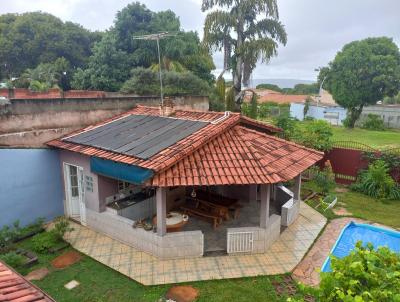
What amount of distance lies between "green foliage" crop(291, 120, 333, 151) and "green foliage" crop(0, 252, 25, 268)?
15.6 meters

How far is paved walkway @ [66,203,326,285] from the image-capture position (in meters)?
9.27

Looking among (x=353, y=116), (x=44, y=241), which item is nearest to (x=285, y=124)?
(x=44, y=241)

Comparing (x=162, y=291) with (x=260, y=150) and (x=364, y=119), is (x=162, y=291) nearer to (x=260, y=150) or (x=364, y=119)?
(x=260, y=150)

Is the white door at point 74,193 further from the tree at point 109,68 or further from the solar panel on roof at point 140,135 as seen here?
the tree at point 109,68

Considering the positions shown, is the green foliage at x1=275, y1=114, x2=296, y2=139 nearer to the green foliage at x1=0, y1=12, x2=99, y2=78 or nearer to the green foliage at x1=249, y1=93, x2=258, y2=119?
the green foliage at x1=249, y1=93, x2=258, y2=119

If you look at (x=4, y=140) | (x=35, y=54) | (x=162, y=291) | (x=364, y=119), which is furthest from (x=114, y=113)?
(x=364, y=119)

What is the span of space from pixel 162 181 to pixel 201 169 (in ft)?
4.32

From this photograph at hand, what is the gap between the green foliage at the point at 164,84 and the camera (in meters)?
22.8

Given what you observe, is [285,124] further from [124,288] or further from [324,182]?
[124,288]

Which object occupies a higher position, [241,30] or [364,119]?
[241,30]

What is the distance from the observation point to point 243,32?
2027cm

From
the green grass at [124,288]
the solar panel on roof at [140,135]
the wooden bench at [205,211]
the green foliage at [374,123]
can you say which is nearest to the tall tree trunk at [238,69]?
the solar panel on roof at [140,135]

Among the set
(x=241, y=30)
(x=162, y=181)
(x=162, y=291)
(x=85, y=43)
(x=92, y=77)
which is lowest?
(x=162, y=291)

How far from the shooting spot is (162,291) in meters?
8.55
